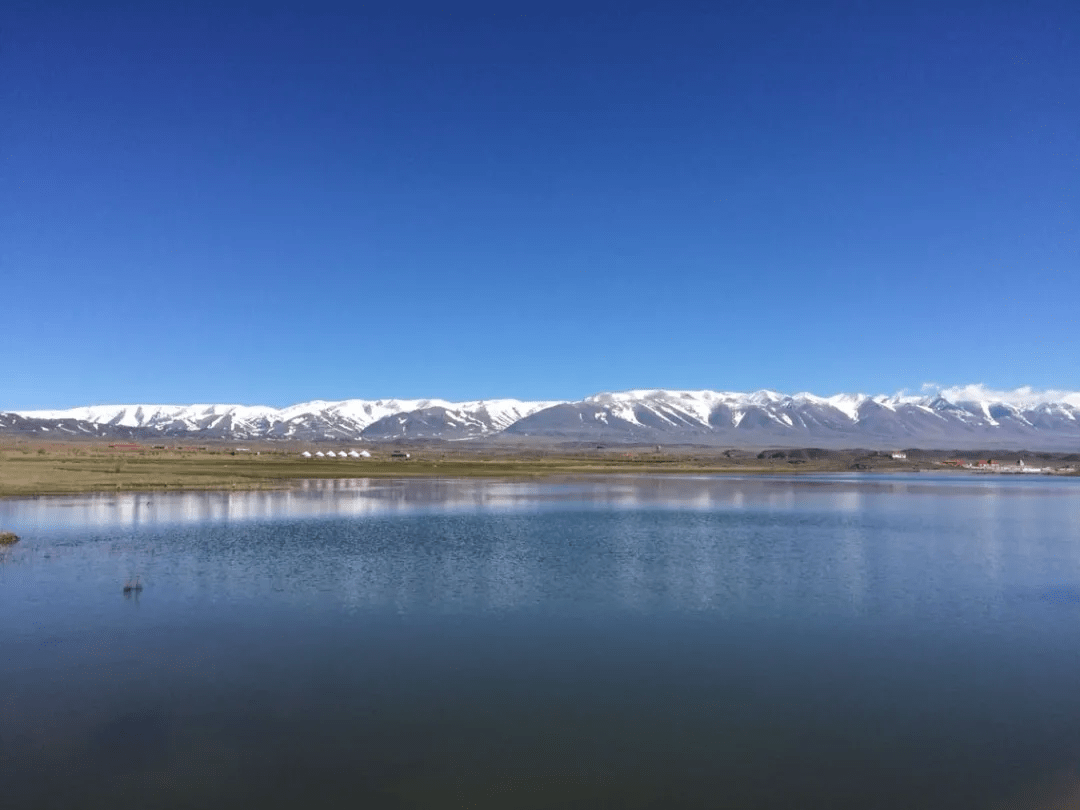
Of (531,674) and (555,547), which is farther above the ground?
(555,547)

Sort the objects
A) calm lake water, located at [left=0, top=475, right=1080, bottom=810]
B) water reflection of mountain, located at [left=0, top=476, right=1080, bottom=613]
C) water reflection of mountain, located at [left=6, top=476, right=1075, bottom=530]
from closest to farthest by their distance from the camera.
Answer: calm lake water, located at [left=0, top=475, right=1080, bottom=810], water reflection of mountain, located at [left=0, top=476, right=1080, bottom=613], water reflection of mountain, located at [left=6, top=476, right=1075, bottom=530]

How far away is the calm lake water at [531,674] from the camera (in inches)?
427

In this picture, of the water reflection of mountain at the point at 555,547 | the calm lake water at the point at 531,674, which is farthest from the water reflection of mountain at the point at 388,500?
the calm lake water at the point at 531,674

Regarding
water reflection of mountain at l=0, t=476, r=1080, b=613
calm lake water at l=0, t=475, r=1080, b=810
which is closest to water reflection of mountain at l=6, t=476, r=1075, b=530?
water reflection of mountain at l=0, t=476, r=1080, b=613

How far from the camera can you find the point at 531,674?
15.4 meters

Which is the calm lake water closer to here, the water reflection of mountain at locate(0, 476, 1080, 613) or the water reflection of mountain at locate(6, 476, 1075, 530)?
the water reflection of mountain at locate(0, 476, 1080, 613)

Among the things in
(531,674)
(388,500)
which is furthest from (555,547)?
(388,500)

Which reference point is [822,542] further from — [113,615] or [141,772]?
[141,772]

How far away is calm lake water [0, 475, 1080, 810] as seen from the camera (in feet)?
35.6

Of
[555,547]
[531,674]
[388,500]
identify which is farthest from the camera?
[388,500]

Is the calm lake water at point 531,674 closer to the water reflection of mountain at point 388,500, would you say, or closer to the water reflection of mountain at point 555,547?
the water reflection of mountain at point 555,547

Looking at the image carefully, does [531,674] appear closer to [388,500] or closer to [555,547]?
[555,547]

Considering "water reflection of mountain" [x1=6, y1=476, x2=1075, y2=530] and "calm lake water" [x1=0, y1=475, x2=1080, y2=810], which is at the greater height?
"water reflection of mountain" [x1=6, y1=476, x2=1075, y2=530]

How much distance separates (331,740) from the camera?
474 inches
